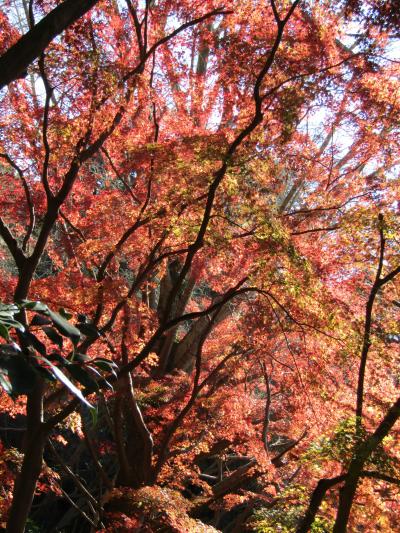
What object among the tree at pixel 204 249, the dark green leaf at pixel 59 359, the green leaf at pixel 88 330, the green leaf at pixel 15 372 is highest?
the tree at pixel 204 249

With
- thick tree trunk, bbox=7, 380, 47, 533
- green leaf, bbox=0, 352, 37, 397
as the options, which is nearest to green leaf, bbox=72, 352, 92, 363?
green leaf, bbox=0, 352, 37, 397

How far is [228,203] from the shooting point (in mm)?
7520

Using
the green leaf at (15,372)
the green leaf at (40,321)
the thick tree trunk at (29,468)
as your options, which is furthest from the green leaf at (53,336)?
the thick tree trunk at (29,468)

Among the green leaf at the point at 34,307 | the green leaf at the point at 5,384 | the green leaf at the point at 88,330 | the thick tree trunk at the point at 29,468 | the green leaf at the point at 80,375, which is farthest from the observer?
the thick tree trunk at the point at 29,468

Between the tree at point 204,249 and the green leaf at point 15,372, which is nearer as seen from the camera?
the green leaf at point 15,372

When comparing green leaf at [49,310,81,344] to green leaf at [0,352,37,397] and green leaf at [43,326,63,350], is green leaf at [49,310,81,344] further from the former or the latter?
green leaf at [0,352,37,397]

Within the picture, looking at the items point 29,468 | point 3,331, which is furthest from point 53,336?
point 29,468

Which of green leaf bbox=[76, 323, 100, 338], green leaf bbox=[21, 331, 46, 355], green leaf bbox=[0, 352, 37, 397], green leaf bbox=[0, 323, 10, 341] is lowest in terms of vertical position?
green leaf bbox=[0, 352, 37, 397]

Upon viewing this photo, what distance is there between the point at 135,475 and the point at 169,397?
1.93 metres

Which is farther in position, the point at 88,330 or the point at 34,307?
the point at 88,330

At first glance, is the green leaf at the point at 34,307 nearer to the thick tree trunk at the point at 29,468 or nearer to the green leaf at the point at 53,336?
the green leaf at the point at 53,336

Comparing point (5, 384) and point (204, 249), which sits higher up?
point (204, 249)

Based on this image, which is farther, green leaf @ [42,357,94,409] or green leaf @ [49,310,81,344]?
green leaf @ [49,310,81,344]

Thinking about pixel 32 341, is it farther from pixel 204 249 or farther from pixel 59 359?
pixel 204 249
